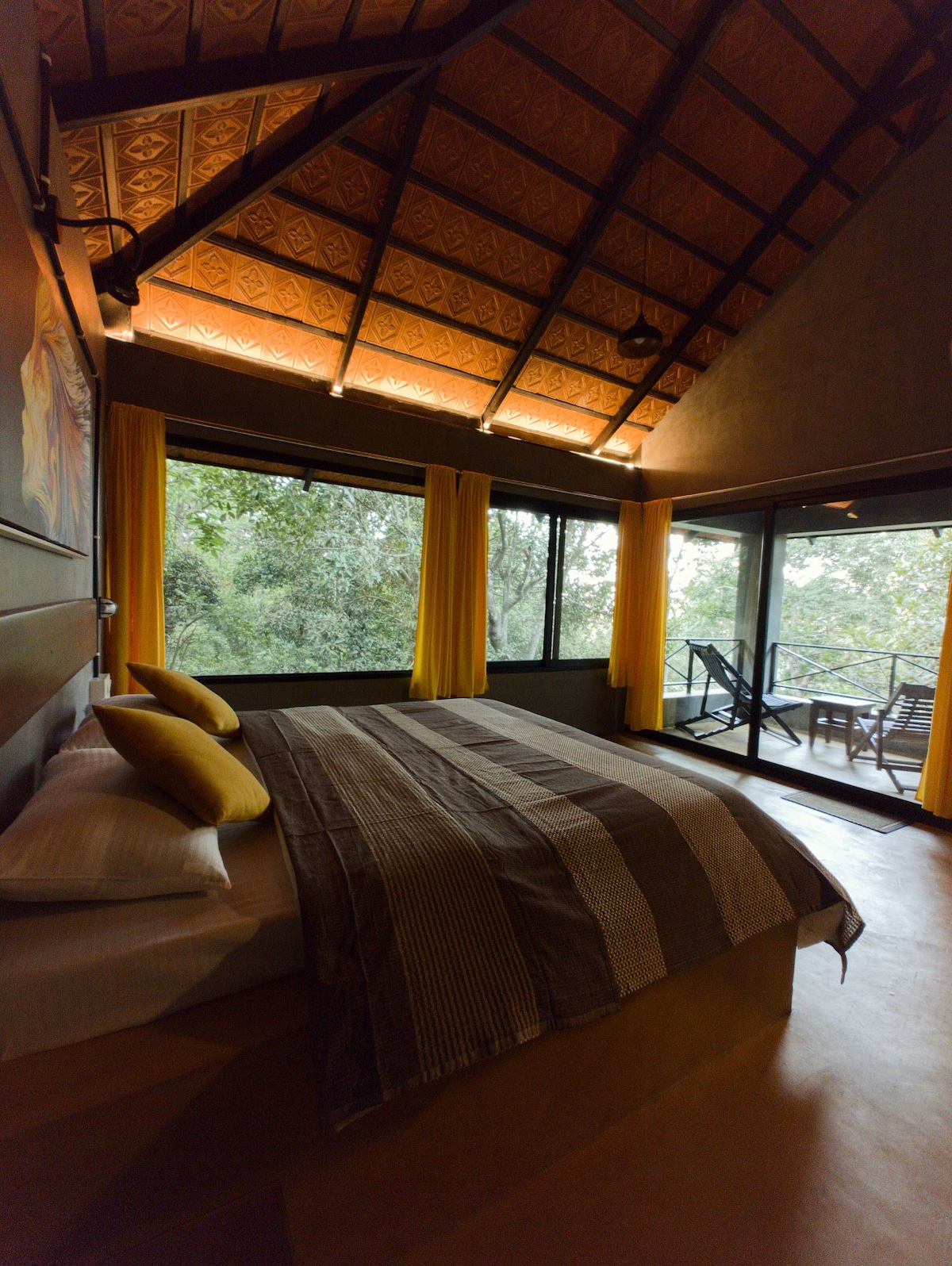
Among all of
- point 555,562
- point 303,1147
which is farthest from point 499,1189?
point 555,562

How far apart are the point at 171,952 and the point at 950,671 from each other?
3890 millimetres

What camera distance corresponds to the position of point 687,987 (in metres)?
1.38

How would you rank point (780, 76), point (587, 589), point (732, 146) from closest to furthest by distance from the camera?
point (780, 76)
point (732, 146)
point (587, 589)

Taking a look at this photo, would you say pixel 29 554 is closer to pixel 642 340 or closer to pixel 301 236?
pixel 301 236

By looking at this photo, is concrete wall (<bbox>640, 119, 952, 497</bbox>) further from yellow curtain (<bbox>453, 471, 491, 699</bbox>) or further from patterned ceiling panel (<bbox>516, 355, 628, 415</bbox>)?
yellow curtain (<bbox>453, 471, 491, 699</bbox>)

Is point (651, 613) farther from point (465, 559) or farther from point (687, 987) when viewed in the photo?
point (687, 987)

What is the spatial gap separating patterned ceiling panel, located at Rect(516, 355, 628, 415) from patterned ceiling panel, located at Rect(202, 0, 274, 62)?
2412 mm

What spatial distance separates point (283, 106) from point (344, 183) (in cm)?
58

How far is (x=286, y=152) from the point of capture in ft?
8.48

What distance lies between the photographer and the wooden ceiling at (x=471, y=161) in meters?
2.10

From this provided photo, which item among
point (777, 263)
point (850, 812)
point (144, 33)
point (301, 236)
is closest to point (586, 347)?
point (777, 263)

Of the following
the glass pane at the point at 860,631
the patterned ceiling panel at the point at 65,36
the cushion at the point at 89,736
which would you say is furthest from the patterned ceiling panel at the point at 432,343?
the cushion at the point at 89,736

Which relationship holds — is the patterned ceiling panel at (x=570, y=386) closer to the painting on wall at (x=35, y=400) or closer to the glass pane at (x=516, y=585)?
the glass pane at (x=516, y=585)

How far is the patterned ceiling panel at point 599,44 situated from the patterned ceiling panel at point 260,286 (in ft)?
5.37
